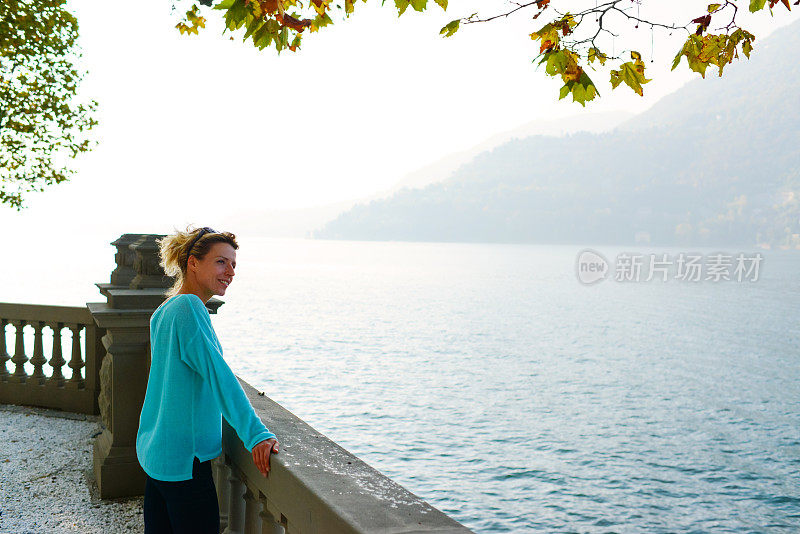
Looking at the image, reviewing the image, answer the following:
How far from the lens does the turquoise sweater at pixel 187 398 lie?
245cm

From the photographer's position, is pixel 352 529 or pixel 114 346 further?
pixel 114 346

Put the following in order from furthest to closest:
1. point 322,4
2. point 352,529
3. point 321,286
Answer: point 321,286, point 322,4, point 352,529

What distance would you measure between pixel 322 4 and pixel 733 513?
759 inches

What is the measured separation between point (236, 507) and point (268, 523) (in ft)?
A: 1.66

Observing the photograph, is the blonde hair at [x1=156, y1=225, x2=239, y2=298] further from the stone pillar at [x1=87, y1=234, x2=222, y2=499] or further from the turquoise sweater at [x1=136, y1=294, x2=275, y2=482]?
the stone pillar at [x1=87, y1=234, x2=222, y2=499]

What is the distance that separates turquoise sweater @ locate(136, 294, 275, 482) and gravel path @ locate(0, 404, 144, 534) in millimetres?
1980

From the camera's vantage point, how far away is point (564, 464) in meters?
22.6

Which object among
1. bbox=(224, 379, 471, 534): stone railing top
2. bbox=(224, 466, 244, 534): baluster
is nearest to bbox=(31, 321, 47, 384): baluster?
bbox=(224, 466, 244, 534): baluster

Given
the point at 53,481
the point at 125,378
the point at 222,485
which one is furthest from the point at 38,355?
the point at 222,485

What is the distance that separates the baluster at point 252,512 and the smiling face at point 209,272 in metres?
0.86

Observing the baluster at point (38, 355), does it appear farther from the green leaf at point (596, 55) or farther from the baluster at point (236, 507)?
the green leaf at point (596, 55)

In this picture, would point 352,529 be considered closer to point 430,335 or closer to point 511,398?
point 511,398

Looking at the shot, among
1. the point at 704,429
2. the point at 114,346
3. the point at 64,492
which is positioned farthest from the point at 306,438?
the point at 704,429

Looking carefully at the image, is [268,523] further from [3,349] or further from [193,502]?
[3,349]
